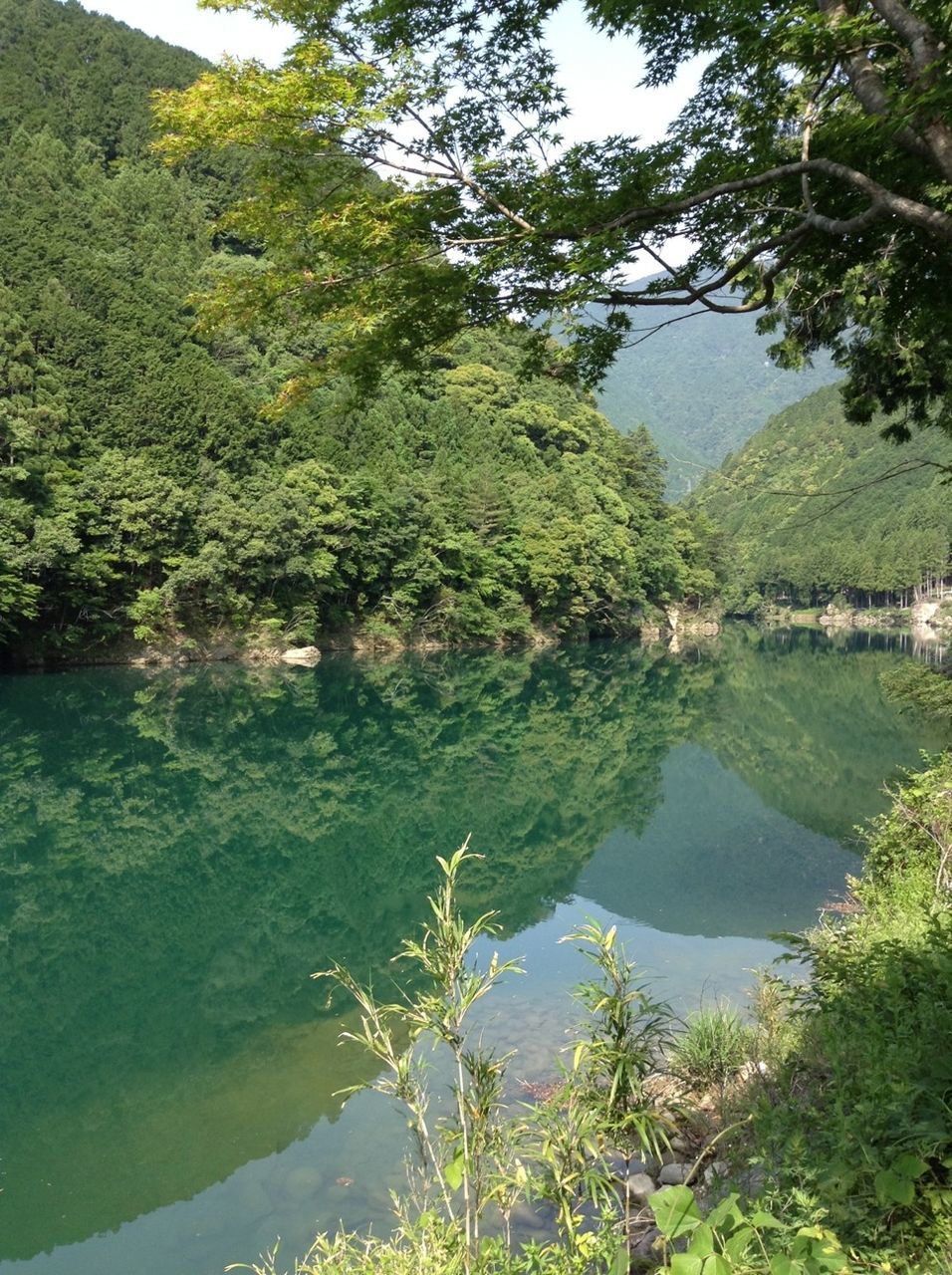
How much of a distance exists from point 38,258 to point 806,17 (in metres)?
44.0

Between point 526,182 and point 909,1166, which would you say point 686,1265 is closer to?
point 909,1166

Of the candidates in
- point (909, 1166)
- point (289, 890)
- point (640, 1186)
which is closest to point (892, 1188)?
point (909, 1166)

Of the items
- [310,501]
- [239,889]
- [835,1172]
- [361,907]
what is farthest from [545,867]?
[310,501]

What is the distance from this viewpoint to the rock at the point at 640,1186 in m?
4.57

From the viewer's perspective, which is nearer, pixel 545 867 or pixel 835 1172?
pixel 835 1172

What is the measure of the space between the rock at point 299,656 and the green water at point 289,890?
10.1 meters

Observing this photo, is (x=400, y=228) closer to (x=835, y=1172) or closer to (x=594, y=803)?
(x=835, y=1172)

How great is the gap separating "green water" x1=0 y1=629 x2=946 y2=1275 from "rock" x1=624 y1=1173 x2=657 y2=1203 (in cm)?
141

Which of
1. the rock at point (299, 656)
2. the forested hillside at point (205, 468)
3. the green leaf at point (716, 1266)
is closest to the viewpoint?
the green leaf at point (716, 1266)

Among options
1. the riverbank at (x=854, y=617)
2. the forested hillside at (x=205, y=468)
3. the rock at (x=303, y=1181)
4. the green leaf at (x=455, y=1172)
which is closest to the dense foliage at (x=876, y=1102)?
the green leaf at (x=455, y=1172)

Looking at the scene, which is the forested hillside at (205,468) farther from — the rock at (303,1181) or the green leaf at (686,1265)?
the green leaf at (686,1265)

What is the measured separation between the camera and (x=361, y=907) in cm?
1126

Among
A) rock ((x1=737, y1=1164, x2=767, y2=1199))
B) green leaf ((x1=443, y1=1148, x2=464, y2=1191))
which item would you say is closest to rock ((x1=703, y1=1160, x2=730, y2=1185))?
rock ((x1=737, y1=1164, x2=767, y2=1199))

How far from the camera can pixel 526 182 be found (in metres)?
4.01
